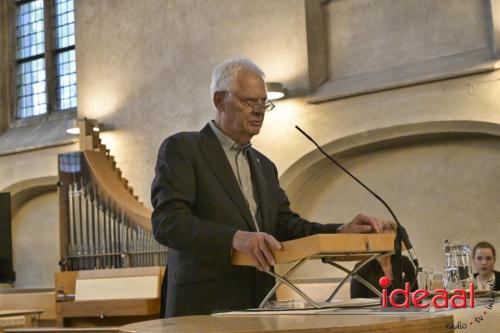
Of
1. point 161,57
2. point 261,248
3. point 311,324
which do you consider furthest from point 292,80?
point 311,324

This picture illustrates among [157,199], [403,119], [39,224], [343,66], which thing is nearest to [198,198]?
[157,199]

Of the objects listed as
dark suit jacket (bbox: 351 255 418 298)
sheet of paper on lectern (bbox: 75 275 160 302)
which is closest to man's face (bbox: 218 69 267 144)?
dark suit jacket (bbox: 351 255 418 298)

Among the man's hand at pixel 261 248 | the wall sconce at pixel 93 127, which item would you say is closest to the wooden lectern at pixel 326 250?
the man's hand at pixel 261 248

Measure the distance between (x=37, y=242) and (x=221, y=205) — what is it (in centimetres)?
880

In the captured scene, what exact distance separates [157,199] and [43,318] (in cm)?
634

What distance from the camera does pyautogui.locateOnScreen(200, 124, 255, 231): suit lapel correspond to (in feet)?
9.30

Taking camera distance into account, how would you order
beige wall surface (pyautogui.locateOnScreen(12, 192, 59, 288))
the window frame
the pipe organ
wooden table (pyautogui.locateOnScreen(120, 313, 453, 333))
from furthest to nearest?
1. the window frame
2. beige wall surface (pyautogui.locateOnScreen(12, 192, 59, 288))
3. the pipe organ
4. wooden table (pyautogui.locateOnScreen(120, 313, 453, 333))

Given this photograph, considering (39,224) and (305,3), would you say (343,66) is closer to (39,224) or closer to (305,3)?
(305,3)

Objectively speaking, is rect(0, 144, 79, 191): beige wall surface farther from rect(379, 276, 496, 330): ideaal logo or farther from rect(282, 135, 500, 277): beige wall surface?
rect(379, 276, 496, 330): ideaal logo

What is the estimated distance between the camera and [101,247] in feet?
30.0

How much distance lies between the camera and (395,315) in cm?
193

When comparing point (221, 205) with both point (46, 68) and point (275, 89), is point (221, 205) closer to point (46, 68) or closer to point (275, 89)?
point (275, 89)

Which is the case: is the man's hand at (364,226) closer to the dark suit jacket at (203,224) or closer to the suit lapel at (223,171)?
the dark suit jacket at (203,224)

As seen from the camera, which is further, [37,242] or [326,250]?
[37,242]
